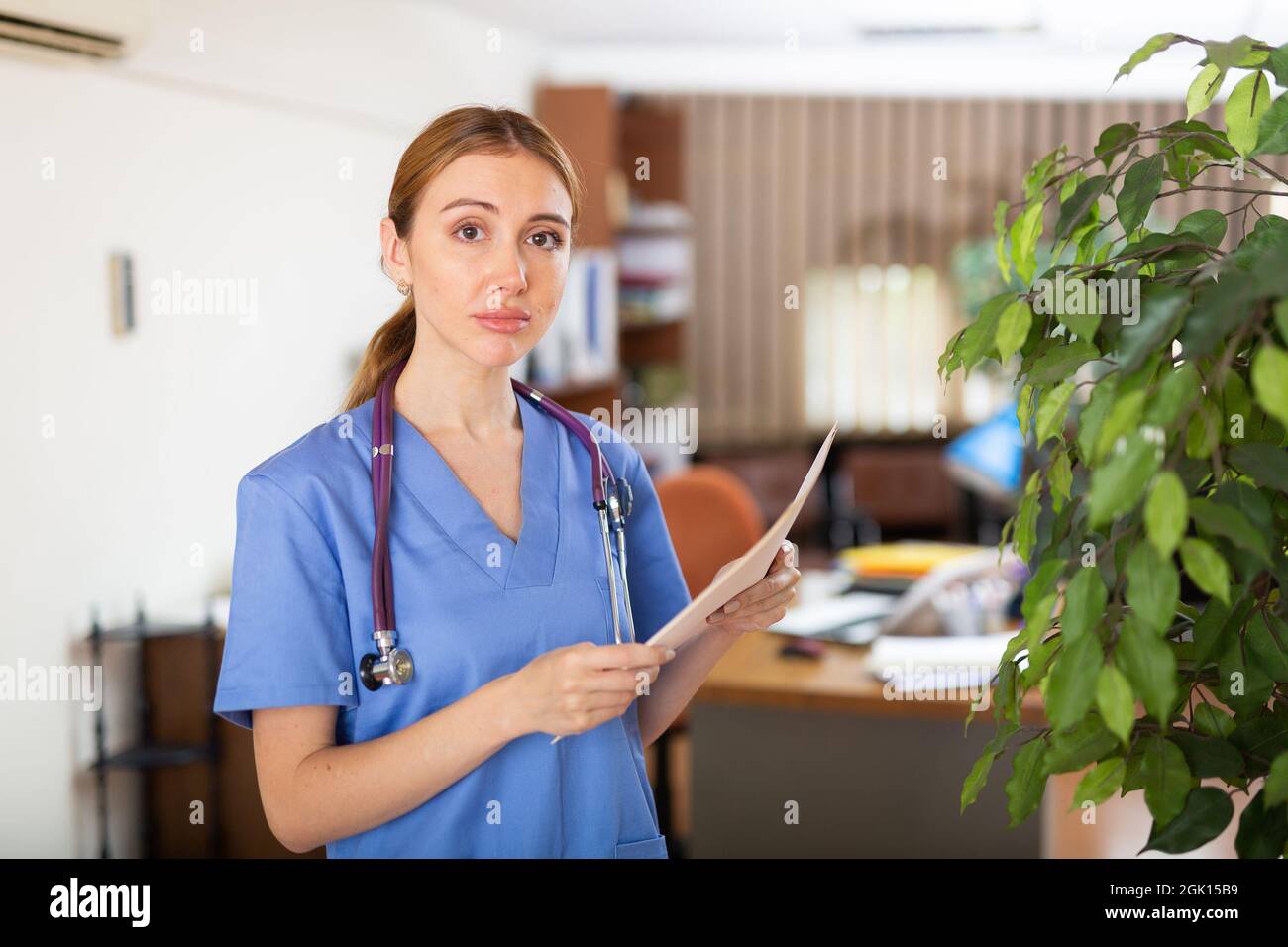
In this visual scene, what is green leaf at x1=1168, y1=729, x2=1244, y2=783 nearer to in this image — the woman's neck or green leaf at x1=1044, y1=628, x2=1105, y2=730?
green leaf at x1=1044, y1=628, x2=1105, y2=730

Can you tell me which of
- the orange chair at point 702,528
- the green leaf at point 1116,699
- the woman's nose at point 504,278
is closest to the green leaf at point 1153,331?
the green leaf at point 1116,699

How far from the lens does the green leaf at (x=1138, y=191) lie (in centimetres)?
99

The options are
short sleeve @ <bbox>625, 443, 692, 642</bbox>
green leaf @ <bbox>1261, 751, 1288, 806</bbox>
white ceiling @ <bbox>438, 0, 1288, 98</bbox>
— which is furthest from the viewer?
white ceiling @ <bbox>438, 0, 1288, 98</bbox>

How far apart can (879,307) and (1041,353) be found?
18.2 feet

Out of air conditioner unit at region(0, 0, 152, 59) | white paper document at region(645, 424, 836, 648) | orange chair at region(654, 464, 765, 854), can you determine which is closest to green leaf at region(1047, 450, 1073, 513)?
white paper document at region(645, 424, 836, 648)

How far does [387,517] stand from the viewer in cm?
108

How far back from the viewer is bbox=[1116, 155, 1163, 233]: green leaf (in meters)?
0.99

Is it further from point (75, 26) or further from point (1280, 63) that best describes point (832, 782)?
point (75, 26)

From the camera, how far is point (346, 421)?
3.73ft

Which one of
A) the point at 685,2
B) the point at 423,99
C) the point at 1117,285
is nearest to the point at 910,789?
the point at 1117,285

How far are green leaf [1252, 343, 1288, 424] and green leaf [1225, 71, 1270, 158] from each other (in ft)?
1.07

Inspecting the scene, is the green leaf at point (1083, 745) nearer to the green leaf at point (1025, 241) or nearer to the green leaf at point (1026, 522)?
the green leaf at point (1026, 522)

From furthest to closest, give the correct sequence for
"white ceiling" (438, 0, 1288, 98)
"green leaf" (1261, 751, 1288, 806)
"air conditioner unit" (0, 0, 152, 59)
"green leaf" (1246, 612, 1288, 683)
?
"white ceiling" (438, 0, 1288, 98), "air conditioner unit" (0, 0, 152, 59), "green leaf" (1246, 612, 1288, 683), "green leaf" (1261, 751, 1288, 806)
